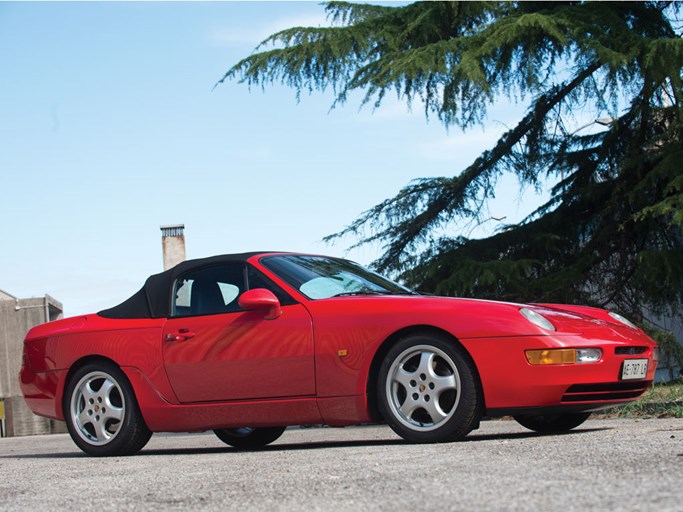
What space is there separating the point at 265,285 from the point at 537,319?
6.18 ft

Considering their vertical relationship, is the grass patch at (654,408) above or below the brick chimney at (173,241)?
below

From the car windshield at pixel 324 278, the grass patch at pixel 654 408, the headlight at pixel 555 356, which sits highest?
the car windshield at pixel 324 278

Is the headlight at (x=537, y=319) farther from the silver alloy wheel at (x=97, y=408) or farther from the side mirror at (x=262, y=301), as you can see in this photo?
the silver alloy wheel at (x=97, y=408)

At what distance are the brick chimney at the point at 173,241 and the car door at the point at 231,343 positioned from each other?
18.8 m

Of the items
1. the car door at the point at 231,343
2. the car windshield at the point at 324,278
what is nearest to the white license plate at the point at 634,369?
the car windshield at the point at 324,278

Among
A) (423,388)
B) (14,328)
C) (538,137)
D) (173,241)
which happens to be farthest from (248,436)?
(14,328)

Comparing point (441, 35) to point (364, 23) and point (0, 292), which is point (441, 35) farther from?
point (0, 292)

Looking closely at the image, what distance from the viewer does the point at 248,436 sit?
27.3 ft

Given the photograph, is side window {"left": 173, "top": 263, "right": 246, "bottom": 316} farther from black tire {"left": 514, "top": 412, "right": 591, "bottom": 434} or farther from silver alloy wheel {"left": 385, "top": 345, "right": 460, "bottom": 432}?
black tire {"left": 514, "top": 412, "right": 591, "bottom": 434}

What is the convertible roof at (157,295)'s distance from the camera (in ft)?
25.1

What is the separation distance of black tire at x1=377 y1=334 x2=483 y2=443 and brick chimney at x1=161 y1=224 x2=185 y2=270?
20.2m

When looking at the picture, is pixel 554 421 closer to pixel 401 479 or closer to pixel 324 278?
pixel 324 278

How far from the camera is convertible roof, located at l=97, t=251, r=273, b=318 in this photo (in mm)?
7660

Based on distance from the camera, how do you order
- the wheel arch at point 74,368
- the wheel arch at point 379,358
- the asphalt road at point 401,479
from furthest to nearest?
the wheel arch at point 74,368 < the wheel arch at point 379,358 < the asphalt road at point 401,479
